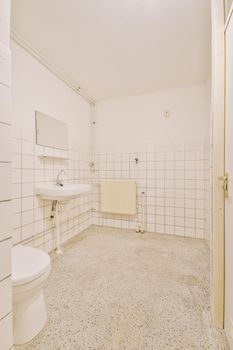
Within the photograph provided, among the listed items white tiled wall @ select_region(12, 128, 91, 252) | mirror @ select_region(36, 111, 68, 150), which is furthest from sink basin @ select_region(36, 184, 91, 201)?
mirror @ select_region(36, 111, 68, 150)

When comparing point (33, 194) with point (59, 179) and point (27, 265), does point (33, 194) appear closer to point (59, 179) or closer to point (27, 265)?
point (59, 179)

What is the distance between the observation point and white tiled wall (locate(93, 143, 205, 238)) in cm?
258

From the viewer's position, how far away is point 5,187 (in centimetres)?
61

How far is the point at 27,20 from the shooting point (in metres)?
1.52

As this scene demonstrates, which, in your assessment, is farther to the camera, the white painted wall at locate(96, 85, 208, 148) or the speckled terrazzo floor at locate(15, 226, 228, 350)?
the white painted wall at locate(96, 85, 208, 148)

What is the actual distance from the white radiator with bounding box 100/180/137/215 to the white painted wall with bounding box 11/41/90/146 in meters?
0.92

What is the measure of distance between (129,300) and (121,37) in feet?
7.93

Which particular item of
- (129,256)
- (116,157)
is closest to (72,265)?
(129,256)

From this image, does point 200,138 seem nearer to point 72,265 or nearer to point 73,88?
point 73,88

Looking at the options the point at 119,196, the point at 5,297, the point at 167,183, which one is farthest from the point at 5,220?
the point at 167,183

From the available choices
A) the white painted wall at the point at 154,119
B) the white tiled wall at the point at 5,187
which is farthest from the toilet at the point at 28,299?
the white painted wall at the point at 154,119

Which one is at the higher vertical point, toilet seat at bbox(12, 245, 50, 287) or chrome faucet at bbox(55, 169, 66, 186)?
chrome faucet at bbox(55, 169, 66, 186)

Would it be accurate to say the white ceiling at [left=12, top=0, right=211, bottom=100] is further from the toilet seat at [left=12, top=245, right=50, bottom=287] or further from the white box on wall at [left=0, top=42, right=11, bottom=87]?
the toilet seat at [left=12, top=245, right=50, bottom=287]

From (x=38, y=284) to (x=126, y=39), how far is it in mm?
2258
